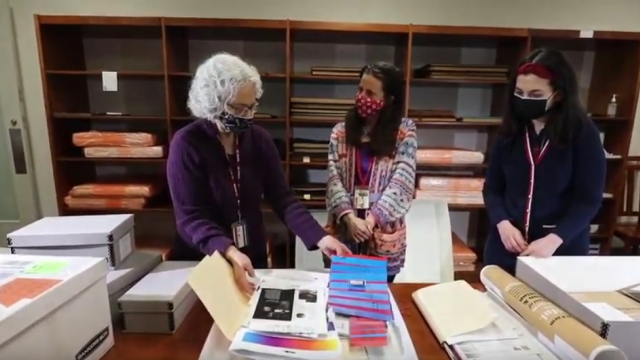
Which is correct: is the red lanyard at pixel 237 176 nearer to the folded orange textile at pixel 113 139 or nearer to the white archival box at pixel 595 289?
the white archival box at pixel 595 289

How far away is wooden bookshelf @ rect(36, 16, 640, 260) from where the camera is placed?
257 centimetres

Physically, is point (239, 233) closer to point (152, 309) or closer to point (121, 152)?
point (152, 309)

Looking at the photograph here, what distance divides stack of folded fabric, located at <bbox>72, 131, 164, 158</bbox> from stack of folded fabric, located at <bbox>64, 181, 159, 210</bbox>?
20cm

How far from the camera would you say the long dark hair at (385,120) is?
154cm

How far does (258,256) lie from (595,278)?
936 mm

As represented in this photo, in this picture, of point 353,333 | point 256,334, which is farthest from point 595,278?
point 256,334

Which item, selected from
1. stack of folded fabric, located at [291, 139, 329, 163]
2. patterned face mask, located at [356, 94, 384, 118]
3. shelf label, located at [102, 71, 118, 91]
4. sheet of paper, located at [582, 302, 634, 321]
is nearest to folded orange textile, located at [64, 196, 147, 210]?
→ shelf label, located at [102, 71, 118, 91]

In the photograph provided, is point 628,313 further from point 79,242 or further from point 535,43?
point 535,43

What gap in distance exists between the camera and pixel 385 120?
1.54 metres

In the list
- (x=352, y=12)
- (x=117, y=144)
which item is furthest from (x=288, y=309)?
(x=352, y=12)

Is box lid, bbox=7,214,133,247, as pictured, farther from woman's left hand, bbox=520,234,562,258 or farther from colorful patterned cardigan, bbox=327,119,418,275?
woman's left hand, bbox=520,234,562,258

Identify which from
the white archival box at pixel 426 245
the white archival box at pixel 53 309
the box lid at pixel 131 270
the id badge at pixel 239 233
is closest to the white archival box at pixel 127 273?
the box lid at pixel 131 270

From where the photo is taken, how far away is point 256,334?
0.79 m

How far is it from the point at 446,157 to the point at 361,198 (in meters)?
1.31
